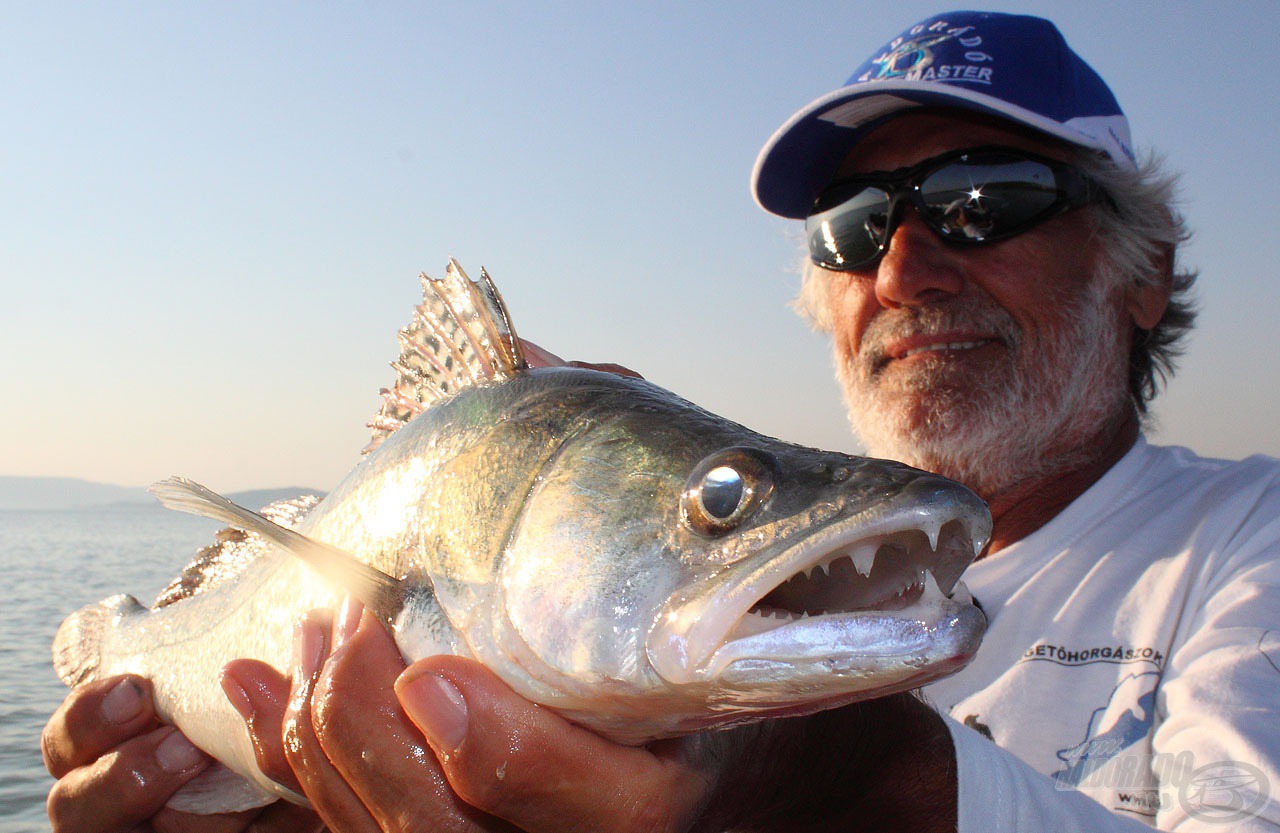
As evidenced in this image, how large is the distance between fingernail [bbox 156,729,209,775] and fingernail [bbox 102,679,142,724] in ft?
0.58

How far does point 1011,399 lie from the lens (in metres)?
3.94

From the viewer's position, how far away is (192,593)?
330 centimetres

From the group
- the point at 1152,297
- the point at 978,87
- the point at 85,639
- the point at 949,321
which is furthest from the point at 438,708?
the point at 1152,297

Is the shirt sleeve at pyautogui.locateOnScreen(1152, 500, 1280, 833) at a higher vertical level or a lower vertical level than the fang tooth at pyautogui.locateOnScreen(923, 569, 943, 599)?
lower

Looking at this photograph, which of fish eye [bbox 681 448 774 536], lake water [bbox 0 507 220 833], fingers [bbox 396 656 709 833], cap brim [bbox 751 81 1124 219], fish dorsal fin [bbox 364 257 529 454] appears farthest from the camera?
lake water [bbox 0 507 220 833]

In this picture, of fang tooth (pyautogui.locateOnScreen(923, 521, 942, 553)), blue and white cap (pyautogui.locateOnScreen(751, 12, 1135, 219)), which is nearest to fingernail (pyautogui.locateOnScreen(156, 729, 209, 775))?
fang tooth (pyautogui.locateOnScreen(923, 521, 942, 553))

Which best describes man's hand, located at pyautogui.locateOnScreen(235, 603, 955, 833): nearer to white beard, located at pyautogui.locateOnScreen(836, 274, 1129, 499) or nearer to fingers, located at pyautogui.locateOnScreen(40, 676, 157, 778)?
fingers, located at pyautogui.locateOnScreen(40, 676, 157, 778)

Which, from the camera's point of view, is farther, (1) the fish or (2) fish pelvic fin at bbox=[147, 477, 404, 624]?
(2) fish pelvic fin at bbox=[147, 477, 404, 624]

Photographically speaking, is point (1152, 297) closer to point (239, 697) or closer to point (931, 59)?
point (931, 59)

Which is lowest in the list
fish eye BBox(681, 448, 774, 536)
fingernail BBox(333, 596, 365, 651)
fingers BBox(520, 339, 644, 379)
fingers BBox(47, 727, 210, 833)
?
fingers BBox(47, 727, 210, 833)

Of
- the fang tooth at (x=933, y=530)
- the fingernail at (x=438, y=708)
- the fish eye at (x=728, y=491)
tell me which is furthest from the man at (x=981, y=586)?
the fang tooth at (x=933, y=530)

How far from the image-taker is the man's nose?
4.02m

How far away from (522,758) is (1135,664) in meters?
2.18

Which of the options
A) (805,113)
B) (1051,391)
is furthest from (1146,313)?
(805,113)
